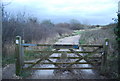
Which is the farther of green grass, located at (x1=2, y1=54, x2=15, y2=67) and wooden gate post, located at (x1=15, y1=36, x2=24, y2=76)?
green grass, located at (x1=2, y1=54, x2=15, y2=67)

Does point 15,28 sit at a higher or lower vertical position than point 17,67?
higher

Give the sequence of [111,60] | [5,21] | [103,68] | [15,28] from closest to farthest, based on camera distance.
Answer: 1. [103,68]
2. [111,60]
3. [5,21]
4. [15,28]

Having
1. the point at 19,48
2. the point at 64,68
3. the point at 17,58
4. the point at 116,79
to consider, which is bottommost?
the point at 116,79

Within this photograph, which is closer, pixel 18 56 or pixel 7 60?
pixel 18 56

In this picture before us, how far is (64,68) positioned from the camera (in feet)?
18.4

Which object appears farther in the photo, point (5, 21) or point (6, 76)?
point (5, 21)

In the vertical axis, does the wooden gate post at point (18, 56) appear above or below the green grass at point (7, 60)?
above

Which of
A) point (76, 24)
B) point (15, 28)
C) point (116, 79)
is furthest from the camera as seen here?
point (76, 24)

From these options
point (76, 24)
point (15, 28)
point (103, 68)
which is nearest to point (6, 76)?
point (103, 68)

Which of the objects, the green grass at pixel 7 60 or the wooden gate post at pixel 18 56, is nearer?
the wooden gate post at pixel 18 56

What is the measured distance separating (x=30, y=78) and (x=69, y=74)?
152cm

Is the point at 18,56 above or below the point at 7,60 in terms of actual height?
above

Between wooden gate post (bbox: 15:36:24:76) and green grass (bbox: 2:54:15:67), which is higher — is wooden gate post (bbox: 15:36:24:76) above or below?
above

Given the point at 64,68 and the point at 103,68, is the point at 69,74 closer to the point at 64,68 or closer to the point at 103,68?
the point at 64,68
